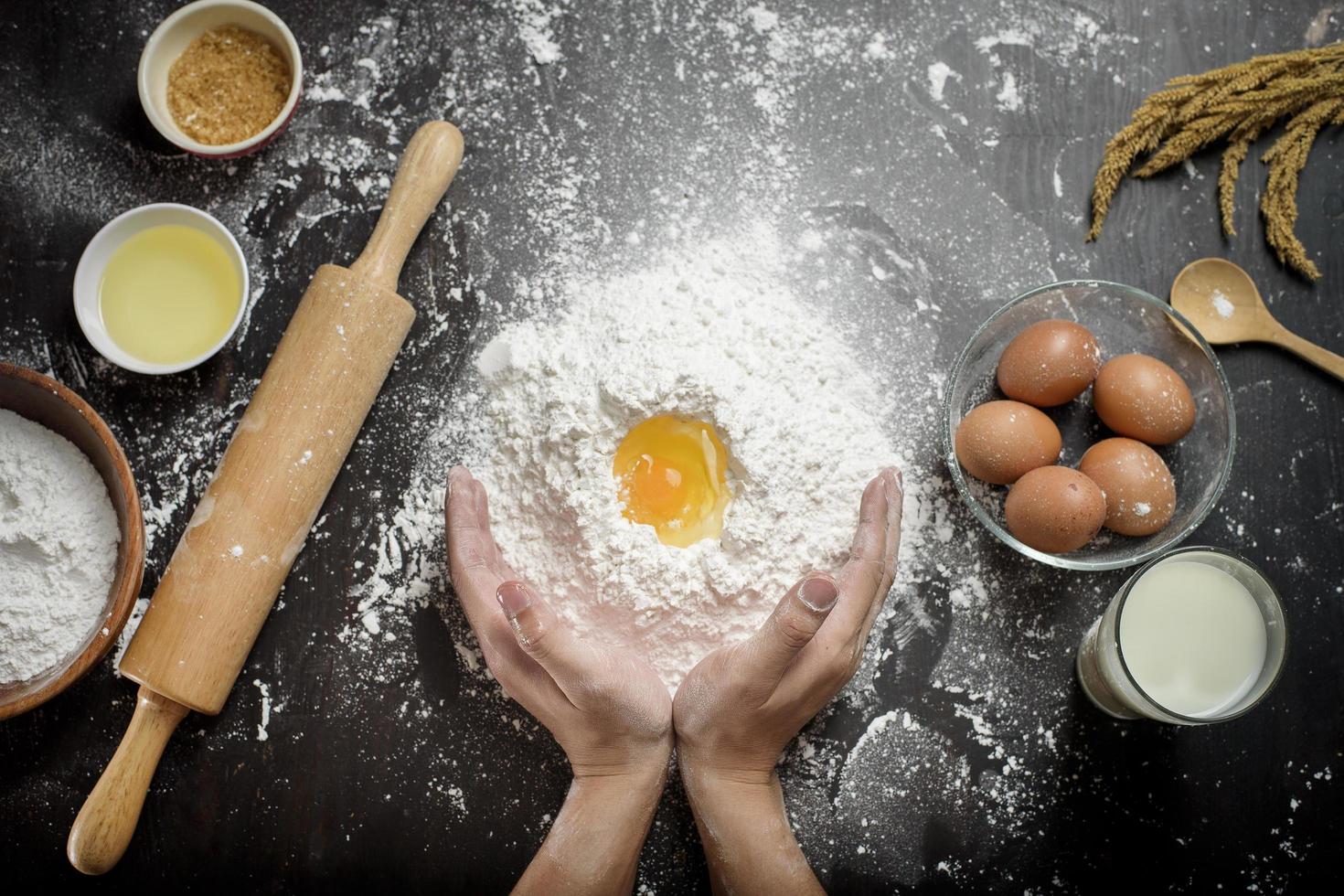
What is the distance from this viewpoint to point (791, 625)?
1240 mm

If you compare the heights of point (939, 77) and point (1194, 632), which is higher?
point (939, 77)

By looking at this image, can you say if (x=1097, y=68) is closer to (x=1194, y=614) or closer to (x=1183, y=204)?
(x=1183, y=204)

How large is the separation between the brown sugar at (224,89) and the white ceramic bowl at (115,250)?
169 millimetres

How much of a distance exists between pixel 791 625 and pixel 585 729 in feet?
1.46

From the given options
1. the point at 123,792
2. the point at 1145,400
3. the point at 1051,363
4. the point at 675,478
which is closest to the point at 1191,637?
the point at 1145,400

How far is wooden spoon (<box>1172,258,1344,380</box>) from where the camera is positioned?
163cm

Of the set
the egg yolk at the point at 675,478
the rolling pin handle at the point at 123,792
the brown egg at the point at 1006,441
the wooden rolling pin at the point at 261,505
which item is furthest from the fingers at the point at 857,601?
the rolling pin handle at the point at 123,792

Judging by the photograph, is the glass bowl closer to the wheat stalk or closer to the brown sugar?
the wheat stalk

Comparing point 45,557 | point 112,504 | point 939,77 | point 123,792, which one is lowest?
point 123,792

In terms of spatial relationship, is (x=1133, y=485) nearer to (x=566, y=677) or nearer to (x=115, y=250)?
(x=566, y=677)

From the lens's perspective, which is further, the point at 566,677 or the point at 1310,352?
the point at 1310,352

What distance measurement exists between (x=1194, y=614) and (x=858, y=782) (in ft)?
2.26

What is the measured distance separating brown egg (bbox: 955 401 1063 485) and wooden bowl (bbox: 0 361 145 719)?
1.47 m

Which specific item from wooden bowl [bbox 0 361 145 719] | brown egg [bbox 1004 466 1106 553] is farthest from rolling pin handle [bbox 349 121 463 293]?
brown egg [bbox 1004 466 1106 553]
